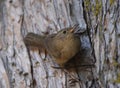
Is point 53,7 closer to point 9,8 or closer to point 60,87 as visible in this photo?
point 9,8

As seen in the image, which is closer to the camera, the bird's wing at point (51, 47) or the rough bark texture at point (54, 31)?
the rough bark texture at point (54, 31)

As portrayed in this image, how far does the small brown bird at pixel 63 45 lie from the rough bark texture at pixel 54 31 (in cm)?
7

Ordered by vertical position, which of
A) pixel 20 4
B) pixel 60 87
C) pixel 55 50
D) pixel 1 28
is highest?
pixel 20 4

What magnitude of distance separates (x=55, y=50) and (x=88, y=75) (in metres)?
0.21

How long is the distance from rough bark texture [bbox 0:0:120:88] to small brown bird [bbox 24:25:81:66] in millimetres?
73

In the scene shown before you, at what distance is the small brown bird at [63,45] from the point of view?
168 centimetres

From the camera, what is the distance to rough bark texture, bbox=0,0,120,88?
5.08 ft

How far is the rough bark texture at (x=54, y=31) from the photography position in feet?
5.08

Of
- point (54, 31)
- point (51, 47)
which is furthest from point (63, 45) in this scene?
point (54, 31)

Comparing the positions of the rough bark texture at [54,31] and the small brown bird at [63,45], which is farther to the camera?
the small brown bird at [63,45]

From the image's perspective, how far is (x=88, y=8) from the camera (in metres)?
1.77

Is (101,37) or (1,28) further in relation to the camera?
(1,28)

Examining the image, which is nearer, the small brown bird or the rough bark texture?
the rough bark texture

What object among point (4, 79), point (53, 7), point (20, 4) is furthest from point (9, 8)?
point (4, 79)
